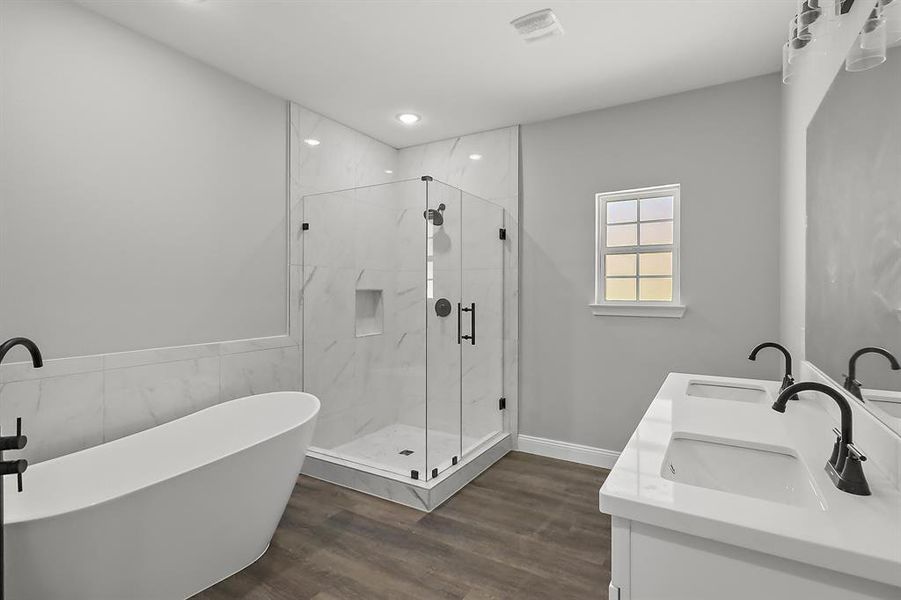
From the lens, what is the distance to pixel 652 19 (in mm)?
2256

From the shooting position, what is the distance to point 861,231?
1210 mm

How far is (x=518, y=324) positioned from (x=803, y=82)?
90.1 inches

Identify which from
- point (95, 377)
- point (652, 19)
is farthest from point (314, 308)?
point (652, 19)

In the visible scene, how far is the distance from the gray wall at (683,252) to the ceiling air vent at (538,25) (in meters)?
1.16

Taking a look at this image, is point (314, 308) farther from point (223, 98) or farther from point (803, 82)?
point (803, 82)

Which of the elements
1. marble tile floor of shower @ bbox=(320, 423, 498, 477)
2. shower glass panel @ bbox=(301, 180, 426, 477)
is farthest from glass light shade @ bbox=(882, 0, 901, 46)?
marble tile floor of shower @ bbox=(320, 423, 498, 477)

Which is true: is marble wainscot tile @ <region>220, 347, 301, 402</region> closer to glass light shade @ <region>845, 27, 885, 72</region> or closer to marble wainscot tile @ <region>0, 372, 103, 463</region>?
marble wainscot tile @ <region>0, 372, 103, 463</region>

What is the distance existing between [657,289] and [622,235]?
473 millimetres

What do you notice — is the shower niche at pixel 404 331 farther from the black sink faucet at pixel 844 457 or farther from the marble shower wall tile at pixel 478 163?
the black sink faucet at pixel 844 457

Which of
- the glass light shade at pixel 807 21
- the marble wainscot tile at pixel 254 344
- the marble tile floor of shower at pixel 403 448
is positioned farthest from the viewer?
the marble tile floor of shower at pixel 403 448

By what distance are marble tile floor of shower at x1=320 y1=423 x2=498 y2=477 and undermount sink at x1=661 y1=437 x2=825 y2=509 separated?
182 cm

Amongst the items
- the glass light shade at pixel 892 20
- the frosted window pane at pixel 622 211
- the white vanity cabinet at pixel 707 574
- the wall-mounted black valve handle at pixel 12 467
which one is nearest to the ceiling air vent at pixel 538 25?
the frosted window pane at pixel 622 211

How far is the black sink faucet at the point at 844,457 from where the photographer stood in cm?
97

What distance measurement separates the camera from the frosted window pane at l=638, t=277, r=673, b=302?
3.17m
